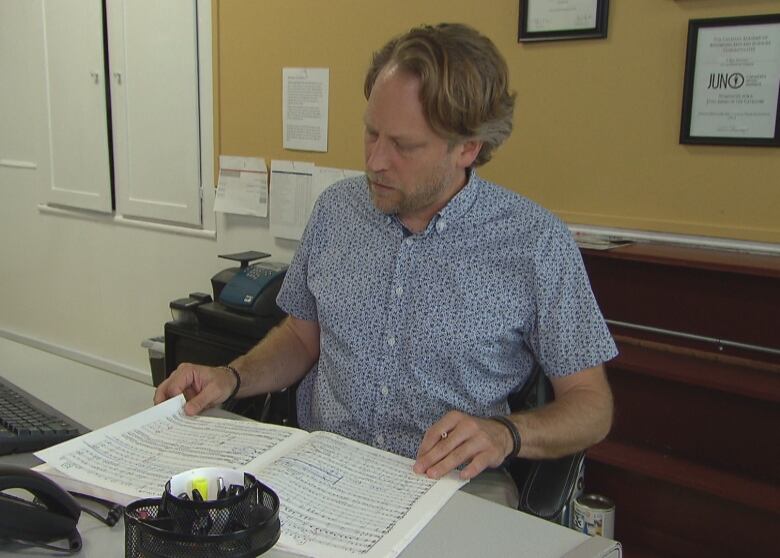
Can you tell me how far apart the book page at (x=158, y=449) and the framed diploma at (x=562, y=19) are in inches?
61.0

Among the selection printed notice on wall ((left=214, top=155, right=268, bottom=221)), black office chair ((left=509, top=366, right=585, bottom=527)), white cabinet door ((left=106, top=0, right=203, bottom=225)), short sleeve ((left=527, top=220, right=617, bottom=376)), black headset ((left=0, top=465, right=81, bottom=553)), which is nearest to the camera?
black headset ((left=0, top=465, right=81, bottom=553))

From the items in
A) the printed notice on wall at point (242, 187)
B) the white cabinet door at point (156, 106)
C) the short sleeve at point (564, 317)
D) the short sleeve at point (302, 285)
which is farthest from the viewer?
the white cabinet door at point (156, 106)

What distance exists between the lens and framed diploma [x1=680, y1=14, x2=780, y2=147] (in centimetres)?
198

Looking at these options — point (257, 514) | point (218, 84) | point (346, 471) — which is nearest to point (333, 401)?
point (346, 471)

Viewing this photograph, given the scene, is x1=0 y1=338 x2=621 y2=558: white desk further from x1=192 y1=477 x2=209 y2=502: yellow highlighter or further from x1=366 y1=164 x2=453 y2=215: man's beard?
x1=366 y1=164 x2=453 y2=215: man's beard

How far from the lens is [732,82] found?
204cm

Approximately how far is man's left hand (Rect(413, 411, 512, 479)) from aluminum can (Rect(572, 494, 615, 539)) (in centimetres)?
114

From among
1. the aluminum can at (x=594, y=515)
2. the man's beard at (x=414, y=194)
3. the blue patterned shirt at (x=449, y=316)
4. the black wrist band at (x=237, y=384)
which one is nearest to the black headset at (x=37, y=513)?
the black wrist band at (x=237, y=384)

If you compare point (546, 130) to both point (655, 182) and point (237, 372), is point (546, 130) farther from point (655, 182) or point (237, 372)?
point (237, 372)

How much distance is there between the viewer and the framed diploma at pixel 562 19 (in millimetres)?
2211

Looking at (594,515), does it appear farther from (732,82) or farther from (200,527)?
(200,527)

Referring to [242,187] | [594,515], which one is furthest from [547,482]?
[242,187]

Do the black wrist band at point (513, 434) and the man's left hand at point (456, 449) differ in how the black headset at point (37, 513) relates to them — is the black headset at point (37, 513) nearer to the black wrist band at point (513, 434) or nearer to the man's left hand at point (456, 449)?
the man's left hand at point (456, 449)

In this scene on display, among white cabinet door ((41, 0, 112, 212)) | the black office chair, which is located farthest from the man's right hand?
white cabinet door ((41, 0, 112, 212))
